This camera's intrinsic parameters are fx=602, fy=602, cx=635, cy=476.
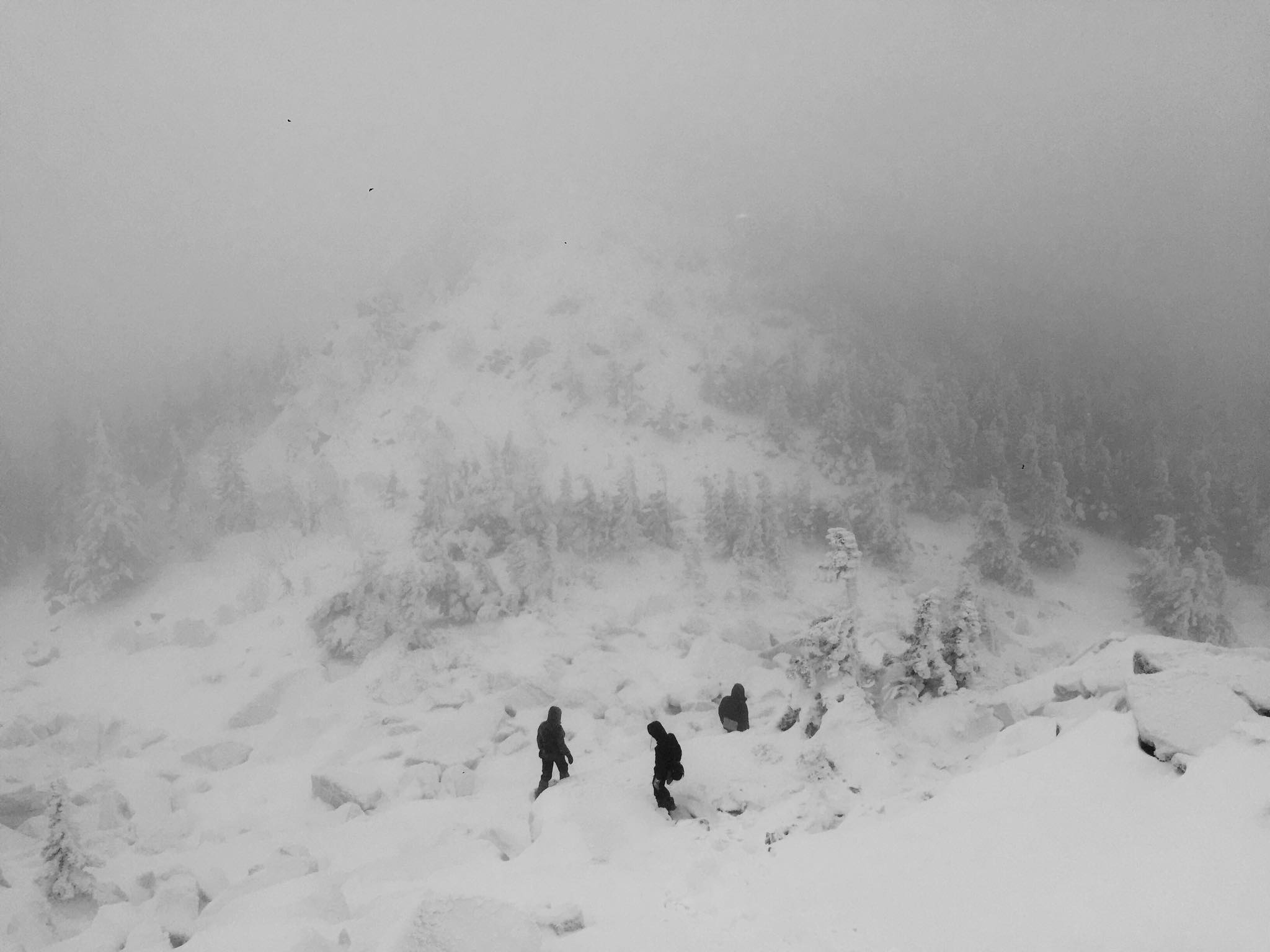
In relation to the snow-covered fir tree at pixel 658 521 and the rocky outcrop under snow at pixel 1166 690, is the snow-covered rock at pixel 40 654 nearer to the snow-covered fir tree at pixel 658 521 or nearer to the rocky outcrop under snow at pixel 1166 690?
the snow-covered fir tree at pixel 658 521

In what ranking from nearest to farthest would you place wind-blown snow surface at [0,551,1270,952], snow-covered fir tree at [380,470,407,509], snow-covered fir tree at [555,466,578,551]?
wind-blown snow surface at [0,551,1270,952]
snow-covered fir tree at [555,466,578,551]
snow-covered fir tree at [380,470,407,509]

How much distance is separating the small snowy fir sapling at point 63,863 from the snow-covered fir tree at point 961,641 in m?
14.0

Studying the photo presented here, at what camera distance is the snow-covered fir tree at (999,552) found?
66.2 ft

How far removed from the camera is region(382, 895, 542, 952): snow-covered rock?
491 centimetres

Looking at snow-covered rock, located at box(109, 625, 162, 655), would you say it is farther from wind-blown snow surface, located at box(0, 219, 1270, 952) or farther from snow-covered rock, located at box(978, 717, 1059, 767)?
snow-covered rock, located at box(978, 717, 1059, 767)

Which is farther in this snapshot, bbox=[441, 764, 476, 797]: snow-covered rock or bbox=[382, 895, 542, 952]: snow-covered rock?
bbox=[441, 764, 476, 797]: snow-covered rock

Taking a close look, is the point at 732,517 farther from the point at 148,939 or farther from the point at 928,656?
the point at 148,939

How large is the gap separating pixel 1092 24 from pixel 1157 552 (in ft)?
220

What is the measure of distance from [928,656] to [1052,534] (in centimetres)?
1483

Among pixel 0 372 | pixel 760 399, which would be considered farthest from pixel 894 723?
pixel 0 372

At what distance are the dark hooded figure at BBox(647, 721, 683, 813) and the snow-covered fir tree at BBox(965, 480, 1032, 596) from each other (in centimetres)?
1672

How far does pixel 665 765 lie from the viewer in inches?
324

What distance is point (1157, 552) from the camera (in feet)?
63.3

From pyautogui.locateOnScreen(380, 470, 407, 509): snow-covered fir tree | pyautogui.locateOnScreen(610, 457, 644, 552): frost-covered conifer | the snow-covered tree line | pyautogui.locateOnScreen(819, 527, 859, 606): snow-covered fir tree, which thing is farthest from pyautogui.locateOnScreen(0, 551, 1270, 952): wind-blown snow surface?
the snow-covered tree line
